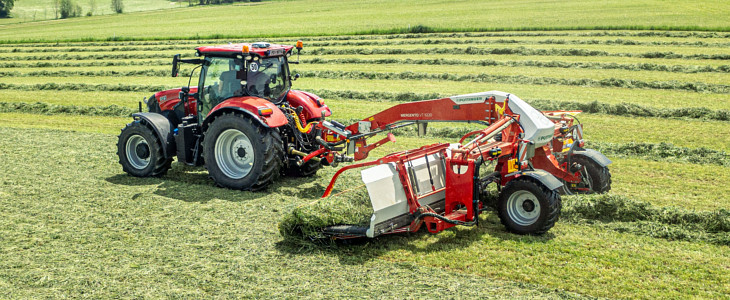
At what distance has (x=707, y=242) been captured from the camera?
660cm

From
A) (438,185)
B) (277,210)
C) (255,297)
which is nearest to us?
(255,297)

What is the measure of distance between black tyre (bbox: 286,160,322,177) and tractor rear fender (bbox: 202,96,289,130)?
1.04 metres

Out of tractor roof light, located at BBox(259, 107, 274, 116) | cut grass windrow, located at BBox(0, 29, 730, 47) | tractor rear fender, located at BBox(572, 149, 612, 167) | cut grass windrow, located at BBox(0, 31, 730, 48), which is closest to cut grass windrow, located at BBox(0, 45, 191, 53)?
cut grass windrow, located at BBox(0, 31, 730, 48)

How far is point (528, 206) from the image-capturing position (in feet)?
22.5

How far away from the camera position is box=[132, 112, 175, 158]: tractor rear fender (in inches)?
373

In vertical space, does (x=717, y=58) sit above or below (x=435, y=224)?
above

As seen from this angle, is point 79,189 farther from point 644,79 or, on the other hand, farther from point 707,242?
point 644,79

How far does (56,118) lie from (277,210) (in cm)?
1009

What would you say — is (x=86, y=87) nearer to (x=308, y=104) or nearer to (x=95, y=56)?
(x=95, y=56)

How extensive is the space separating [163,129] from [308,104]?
216 centimetres

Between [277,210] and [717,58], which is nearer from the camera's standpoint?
[277,210]

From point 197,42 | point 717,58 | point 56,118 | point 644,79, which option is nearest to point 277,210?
point 56,118

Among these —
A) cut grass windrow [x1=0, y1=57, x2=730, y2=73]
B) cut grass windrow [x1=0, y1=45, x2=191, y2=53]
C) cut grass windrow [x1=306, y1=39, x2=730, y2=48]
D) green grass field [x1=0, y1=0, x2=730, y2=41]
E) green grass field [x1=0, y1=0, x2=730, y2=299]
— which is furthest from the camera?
cut grass windrow [x1=0, y1=45, x2=191, y2=53]

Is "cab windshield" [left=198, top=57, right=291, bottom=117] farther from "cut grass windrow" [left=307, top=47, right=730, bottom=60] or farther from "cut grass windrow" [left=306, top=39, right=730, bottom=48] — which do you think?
"cut grass windrow" [left=306, top=39, right=730, bottom=48]
